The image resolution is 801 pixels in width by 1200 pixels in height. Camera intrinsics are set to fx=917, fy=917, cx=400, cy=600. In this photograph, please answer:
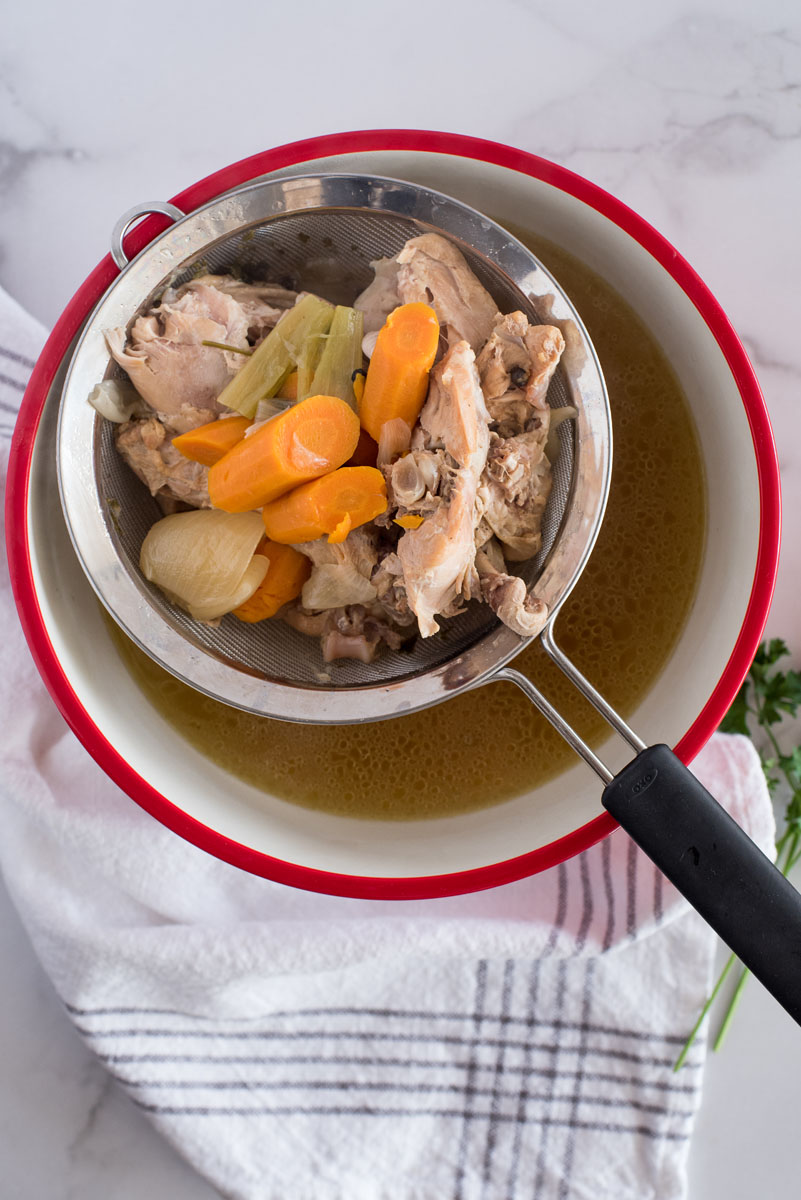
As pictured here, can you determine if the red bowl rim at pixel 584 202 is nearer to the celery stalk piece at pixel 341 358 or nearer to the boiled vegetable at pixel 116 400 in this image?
the boiled vegetable at pixel 116 400

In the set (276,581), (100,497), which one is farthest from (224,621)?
(100,497)

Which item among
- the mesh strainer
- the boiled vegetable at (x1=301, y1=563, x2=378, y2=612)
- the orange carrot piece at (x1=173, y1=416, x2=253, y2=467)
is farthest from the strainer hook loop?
the boiled vegetable at (x1=301, y1=563, x2=378, y2=612)

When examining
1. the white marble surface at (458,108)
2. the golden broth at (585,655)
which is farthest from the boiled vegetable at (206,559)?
the white marble surface at (458,108)

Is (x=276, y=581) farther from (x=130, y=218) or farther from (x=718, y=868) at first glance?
(x=718, y=868)

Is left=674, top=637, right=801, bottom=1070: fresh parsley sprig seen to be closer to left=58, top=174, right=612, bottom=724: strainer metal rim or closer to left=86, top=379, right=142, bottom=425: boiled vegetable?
left=58, top=174, right=612, bottom=724: strainer metal rim

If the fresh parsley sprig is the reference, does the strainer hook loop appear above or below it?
above

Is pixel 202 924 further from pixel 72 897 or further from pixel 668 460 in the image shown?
pixel 668 460
